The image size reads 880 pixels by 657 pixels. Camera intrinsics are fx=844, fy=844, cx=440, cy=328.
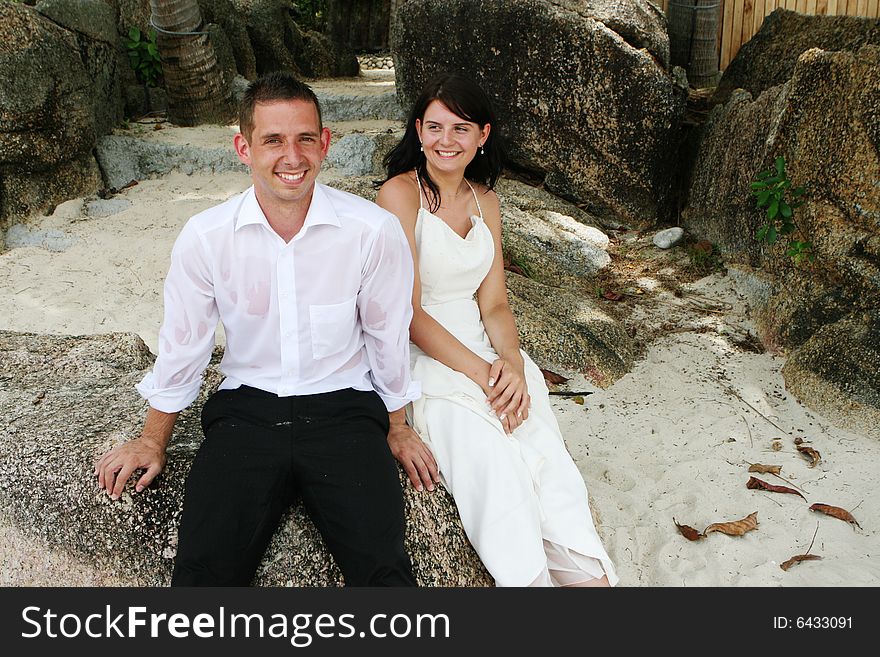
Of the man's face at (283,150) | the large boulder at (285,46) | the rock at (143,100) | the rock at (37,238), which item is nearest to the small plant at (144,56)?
the rock at (143,100)

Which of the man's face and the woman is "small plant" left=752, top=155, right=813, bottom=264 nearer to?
→ the woman

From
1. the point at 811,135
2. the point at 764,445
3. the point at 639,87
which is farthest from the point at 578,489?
the point at 639,87

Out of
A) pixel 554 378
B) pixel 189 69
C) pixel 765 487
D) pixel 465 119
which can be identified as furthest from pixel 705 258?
pixel 189 69

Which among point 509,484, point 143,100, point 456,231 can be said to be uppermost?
point 456,231

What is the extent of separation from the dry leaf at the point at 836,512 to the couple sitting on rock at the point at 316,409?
1.42m

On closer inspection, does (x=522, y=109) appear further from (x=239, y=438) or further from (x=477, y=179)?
(x=239, y=438)

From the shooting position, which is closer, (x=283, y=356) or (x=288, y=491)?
(x=288, y=491)

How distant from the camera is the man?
2.23 m

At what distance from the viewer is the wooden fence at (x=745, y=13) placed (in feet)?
21.7

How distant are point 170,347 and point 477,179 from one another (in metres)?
1.56

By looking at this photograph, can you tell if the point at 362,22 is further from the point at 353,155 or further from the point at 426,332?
the point at 426,332

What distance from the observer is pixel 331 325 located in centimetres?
245

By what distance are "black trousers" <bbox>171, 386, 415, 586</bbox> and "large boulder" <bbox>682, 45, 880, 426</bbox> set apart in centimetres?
287

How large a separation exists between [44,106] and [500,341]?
14.6 ft
